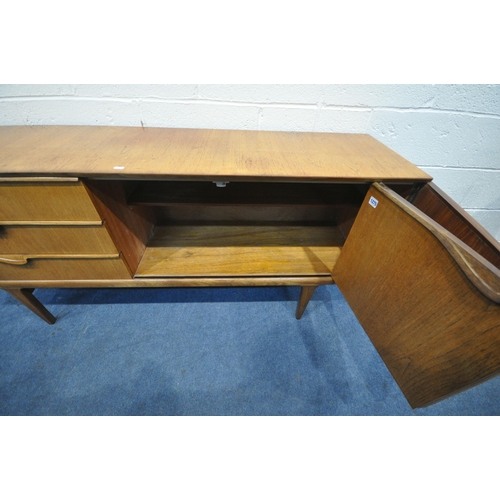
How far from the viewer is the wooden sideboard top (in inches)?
19.4

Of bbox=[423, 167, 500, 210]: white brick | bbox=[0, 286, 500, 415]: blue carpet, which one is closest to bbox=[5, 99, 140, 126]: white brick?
bbox=[0, 286, 500, 415]: blue carpet

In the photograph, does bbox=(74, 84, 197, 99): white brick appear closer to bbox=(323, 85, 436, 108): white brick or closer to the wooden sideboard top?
the wooden sideboard top

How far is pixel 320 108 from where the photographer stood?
0.74 m

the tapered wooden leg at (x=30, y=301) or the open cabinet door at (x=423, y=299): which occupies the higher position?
the open cabinet door at (x=423, y=299)

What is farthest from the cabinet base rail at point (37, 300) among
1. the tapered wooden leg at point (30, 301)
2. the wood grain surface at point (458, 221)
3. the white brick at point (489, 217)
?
the white brick at point (489, 217)

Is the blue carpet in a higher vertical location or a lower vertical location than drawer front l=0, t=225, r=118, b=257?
lower

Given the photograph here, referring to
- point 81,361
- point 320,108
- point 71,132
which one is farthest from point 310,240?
point 81,361

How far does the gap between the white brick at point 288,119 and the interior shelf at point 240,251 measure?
38 cm

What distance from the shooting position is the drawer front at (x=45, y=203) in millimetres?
481

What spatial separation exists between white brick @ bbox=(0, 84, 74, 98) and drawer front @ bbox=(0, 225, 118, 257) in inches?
18.0

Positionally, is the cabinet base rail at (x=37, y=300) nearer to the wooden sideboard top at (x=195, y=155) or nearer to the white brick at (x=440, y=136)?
the wooden sideboard top at (x=195, y=155)

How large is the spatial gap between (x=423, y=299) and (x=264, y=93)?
73 centimetres

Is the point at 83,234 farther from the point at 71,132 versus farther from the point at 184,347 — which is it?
the point at 184,347

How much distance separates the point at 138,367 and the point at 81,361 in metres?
0.22
